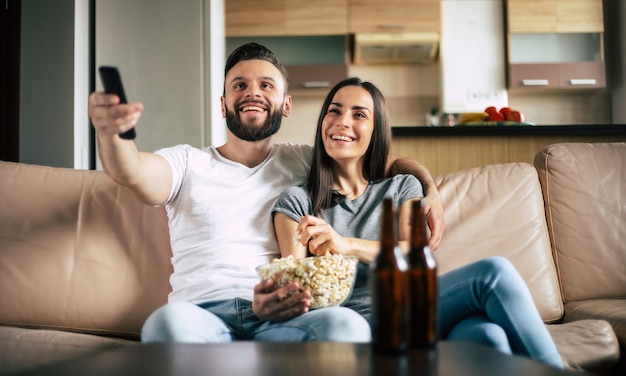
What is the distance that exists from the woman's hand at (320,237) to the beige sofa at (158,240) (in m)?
0.50

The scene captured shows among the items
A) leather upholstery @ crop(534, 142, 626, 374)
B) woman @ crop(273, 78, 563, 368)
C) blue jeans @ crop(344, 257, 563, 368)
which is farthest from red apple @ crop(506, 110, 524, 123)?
blue jeans @ crop(344, 257, 563, 368)

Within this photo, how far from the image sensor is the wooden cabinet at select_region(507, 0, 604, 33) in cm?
518

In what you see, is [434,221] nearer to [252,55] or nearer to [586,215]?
[586,215]

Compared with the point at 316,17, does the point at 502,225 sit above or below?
below

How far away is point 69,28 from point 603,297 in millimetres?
3172

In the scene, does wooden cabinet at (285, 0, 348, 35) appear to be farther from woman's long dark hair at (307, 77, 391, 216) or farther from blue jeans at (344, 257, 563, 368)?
blue jeans at (344, 257, 563, 368)

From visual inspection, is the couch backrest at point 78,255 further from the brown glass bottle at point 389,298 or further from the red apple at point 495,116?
the red apple at point 495,116

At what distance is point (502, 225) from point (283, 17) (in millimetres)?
3730

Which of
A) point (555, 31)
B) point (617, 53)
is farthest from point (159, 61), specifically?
point (617, 53)

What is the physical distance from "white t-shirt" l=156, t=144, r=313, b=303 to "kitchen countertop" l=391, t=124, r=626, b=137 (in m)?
0.89

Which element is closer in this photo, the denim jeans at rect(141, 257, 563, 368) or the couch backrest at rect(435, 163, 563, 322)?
the denim jeans at rect(141, 257, 563, 368)

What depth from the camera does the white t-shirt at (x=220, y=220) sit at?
1689 millimetres

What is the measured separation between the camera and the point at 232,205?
180cm

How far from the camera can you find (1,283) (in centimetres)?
187
